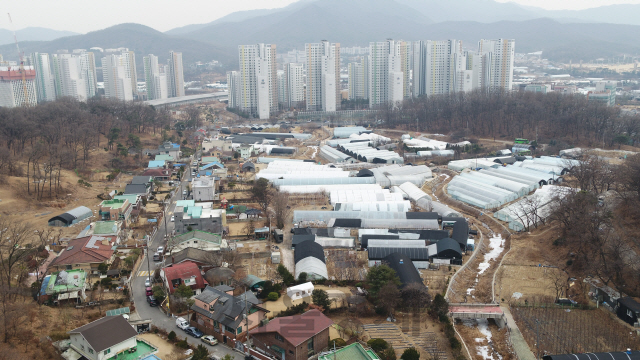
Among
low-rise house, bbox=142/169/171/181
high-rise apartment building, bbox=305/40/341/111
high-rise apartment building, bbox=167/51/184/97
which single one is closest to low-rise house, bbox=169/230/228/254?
low-rise house, bbox=142/169/171/181

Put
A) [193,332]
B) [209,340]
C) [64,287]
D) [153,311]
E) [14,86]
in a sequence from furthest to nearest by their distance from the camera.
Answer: [14,86], [64,287], [153,311], [193,332], [209,340]

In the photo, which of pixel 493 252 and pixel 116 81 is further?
pixel 116 81

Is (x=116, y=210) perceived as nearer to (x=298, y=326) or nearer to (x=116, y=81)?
(x=298, y=326)

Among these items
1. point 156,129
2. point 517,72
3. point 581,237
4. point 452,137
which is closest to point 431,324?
point 581,237

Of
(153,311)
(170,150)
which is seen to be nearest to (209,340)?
(153,311)

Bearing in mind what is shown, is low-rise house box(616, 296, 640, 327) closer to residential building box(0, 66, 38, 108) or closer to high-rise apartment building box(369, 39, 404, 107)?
high-rise apartment building box(369, 39, 404, 107)

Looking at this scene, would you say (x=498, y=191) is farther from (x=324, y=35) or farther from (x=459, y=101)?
(x=324, y=35)
